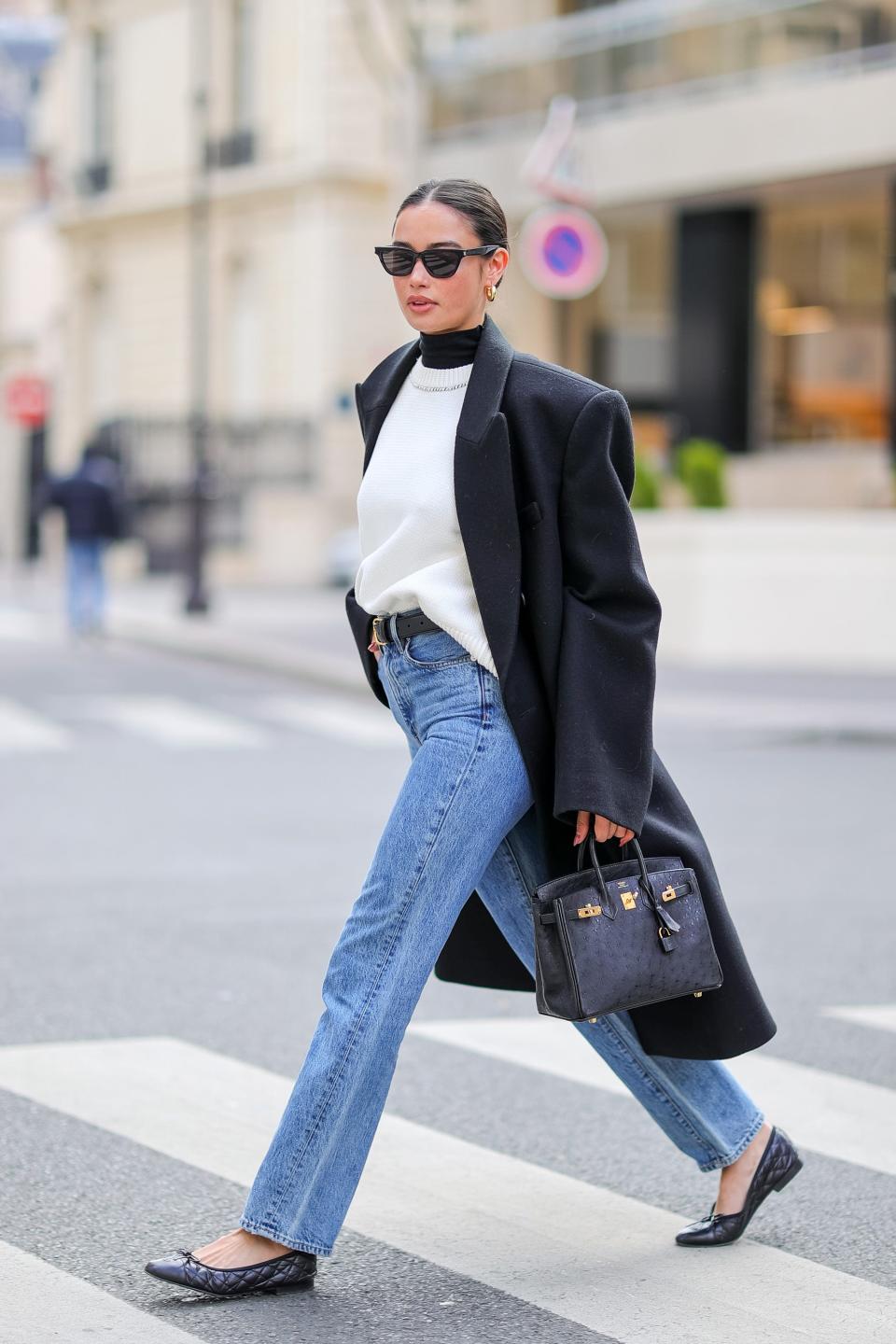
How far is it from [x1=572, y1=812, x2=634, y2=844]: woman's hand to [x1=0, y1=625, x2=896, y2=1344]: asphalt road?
81 cm

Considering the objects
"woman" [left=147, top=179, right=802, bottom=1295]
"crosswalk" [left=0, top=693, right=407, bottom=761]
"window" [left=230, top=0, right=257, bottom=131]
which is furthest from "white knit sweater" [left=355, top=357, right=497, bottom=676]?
"window" [left=230, top=0, right=257, bottom=131]

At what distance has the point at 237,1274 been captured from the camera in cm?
369

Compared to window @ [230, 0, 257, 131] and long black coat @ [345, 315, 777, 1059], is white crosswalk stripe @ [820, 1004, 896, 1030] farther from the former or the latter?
window @ [230, 0, 257, 131]

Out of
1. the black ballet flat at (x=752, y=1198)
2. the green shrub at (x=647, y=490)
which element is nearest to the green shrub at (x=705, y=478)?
the green shrub at (x=647, y=490)

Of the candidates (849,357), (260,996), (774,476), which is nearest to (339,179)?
(849,357)

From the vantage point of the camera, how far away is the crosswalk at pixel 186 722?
13273mm

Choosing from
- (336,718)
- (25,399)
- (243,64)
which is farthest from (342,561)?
(336,718)

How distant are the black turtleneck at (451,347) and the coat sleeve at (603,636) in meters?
0.25

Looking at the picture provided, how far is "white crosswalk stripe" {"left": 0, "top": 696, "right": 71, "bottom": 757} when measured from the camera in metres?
12.8

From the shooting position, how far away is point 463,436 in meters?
3.71

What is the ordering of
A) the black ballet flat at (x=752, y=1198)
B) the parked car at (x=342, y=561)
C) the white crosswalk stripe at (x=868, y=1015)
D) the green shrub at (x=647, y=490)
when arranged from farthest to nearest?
the parked car at (x=342, y=561), the green shrub at (x=647, y=490), the white crosswalk stripe at (x=868, y=1015), the black ballet flat at (x=752, y=1198)

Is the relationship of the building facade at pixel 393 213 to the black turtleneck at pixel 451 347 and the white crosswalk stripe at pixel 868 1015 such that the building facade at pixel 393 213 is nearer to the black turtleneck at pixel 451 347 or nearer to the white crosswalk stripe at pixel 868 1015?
the white crosswalk stripe at pixel 868 1015

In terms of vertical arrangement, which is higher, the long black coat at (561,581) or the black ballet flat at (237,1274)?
the long black coat at (561,581)

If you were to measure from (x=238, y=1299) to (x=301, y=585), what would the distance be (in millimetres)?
29943
